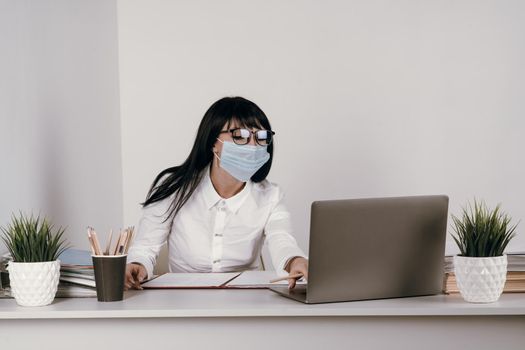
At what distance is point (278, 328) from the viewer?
1842 millimetres

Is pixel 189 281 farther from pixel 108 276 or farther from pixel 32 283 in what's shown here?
pixel 32 283

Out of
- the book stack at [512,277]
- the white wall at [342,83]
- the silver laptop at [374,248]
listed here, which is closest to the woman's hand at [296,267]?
the silver laptop at [374,248]

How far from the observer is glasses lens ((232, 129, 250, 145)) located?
2645 millimetres

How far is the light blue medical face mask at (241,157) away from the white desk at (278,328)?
0.89m

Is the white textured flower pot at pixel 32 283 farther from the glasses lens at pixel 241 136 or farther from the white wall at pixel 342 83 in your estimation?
the white wall at pixel 342 83

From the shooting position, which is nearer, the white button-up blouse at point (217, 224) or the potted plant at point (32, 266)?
the potted plant at point (32, 266)

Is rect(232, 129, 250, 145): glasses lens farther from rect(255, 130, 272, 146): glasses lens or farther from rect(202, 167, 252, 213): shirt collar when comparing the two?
rect(202, 167, 252, 213): shirt collar

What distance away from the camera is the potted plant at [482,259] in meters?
1.89

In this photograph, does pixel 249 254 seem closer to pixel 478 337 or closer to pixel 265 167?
pixel 265 167

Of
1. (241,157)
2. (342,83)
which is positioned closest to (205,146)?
(241,157)

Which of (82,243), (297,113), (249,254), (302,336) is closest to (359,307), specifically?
(302,336)

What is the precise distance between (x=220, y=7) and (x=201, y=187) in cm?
190

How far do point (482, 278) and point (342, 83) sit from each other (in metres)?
2.65

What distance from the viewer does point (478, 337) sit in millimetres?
1859
